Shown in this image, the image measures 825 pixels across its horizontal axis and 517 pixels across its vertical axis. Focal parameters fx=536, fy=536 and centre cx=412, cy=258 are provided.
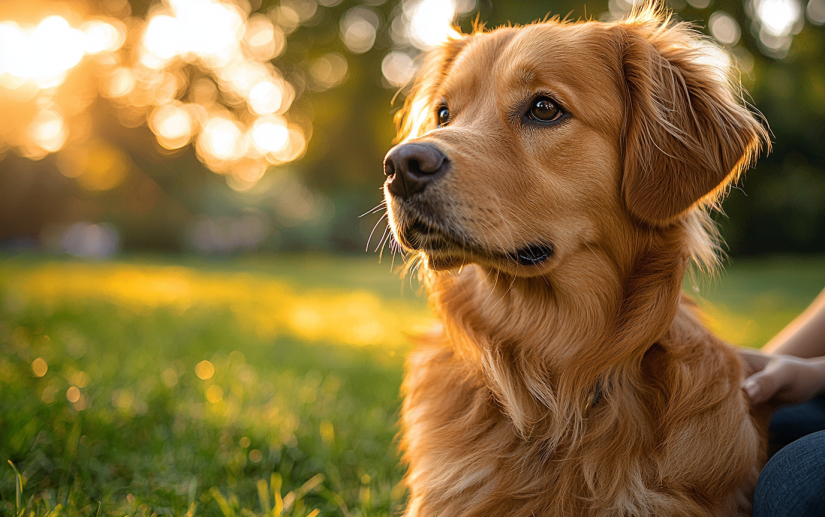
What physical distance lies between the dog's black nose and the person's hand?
4.98 ft

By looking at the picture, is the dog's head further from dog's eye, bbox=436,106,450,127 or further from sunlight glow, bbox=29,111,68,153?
sunlight glow, bbox=29,111,68,153

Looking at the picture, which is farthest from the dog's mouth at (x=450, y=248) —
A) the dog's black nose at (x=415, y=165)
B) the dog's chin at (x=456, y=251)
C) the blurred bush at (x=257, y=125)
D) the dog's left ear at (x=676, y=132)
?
the blurred bush at (x=257, y=125)

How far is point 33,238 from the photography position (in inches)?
1080

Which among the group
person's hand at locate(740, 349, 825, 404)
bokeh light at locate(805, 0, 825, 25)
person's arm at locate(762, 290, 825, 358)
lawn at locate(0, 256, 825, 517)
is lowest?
lawn at locate(0, 256, 825, 517)

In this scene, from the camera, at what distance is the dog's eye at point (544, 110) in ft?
7.42

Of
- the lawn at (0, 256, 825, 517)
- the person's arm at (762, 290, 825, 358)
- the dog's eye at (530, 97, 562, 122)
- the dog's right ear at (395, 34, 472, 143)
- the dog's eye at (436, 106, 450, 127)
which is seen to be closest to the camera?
the dog's eye at (530, 97, 562, 122)

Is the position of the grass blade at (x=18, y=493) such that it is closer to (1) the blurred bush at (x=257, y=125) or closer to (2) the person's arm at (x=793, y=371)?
(2) the person's arm at (x=793, y=371)

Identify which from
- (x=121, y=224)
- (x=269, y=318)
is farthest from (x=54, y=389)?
(x=121, y=224)

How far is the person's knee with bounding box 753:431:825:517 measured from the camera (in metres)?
1.66

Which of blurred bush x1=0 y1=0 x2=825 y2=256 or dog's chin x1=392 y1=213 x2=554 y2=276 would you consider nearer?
dog's chin x1=392 y1=213 x2=554 y2=276

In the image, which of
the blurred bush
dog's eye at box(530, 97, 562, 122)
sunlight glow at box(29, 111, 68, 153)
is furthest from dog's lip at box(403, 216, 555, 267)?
sunlight glow at box(29, 111, 68, 153)

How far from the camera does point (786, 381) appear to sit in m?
2.23

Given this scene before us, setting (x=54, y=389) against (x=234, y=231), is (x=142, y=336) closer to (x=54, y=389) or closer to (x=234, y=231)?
(x=54, y=389)

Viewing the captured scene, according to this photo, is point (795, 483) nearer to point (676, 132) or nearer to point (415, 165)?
point (676, 132)
